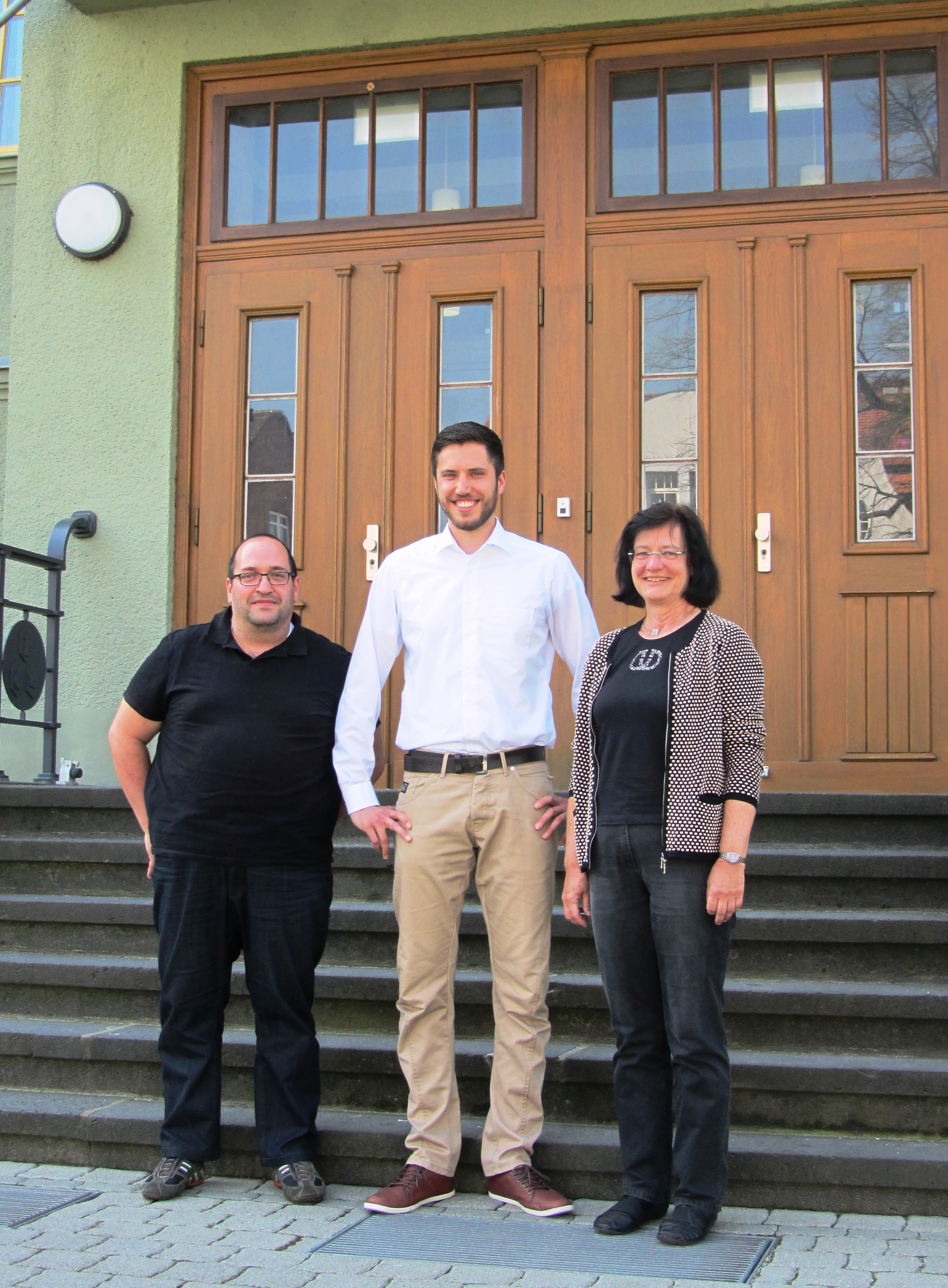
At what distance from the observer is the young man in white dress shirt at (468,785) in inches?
134

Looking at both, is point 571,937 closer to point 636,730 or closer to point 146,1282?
point 636,730

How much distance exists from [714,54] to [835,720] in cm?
275

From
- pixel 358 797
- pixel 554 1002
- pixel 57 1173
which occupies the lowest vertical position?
pixel 57 1173

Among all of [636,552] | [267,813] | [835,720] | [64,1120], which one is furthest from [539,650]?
[835,720]


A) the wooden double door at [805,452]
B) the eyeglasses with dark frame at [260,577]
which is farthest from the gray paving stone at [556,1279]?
the wooden double door at [805,452]

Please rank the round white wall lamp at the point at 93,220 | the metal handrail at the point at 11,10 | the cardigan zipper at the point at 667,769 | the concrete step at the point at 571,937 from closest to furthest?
the cardigan zipper at the point at 667,769 < the concrete step at the point at 571,937 < the metal handrail at the point at 11,10 < the round white wall lamp at the point at 93,220

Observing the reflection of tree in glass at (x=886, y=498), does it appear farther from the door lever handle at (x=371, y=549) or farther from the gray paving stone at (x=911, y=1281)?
the gray paving stone at (x=911, y=1281)

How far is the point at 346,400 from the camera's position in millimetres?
5949

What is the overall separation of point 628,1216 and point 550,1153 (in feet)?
1.26

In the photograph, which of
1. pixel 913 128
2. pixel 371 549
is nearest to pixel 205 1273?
pixel 371 549

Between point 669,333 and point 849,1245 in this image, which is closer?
point 849,1245

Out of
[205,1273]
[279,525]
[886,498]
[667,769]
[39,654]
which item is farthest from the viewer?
[279,525]

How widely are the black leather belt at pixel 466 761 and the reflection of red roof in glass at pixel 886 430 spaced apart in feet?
8.57

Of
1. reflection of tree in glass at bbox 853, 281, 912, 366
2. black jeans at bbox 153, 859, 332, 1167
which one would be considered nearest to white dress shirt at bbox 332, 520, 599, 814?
black jeans at bbox 153, 859, 332, 1167
